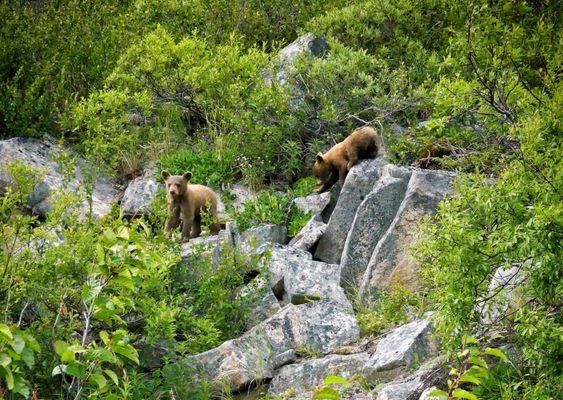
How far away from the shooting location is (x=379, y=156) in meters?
14.2

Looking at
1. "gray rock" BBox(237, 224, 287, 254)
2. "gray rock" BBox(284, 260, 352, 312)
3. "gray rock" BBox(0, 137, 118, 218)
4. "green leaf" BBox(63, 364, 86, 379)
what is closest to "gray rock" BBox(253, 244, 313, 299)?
"gray rock" BBox(284, 260, 352, 312)

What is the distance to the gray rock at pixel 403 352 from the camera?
9.90 metres

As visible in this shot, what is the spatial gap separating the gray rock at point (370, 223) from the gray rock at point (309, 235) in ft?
2.17

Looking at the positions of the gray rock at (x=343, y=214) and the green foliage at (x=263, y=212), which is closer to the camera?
the gray rock at (x=343, y=214)

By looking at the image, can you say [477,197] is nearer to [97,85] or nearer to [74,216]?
[74,216]

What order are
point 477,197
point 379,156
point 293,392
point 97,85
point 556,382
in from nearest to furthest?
point 556,382
point 477,197
point 293,392
point 379,156
point 97,85

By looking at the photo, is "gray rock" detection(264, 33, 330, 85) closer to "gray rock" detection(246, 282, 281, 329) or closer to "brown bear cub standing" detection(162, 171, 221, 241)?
"brown bear cub standing" detection(162, 171, 221, 241)

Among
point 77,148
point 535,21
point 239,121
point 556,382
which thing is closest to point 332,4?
point 239,121

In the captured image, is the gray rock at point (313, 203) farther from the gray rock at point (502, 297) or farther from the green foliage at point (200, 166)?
the gray rock at point (502, 297)

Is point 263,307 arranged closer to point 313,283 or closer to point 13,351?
point 313,283

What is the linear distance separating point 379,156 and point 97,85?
20.6ft

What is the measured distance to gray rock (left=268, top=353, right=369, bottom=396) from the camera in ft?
34.1

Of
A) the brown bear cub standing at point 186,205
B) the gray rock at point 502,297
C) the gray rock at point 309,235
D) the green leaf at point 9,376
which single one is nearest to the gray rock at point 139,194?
the brown bear cub standing at point 186,205

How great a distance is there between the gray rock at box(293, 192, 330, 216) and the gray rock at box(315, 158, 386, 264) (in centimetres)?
84
